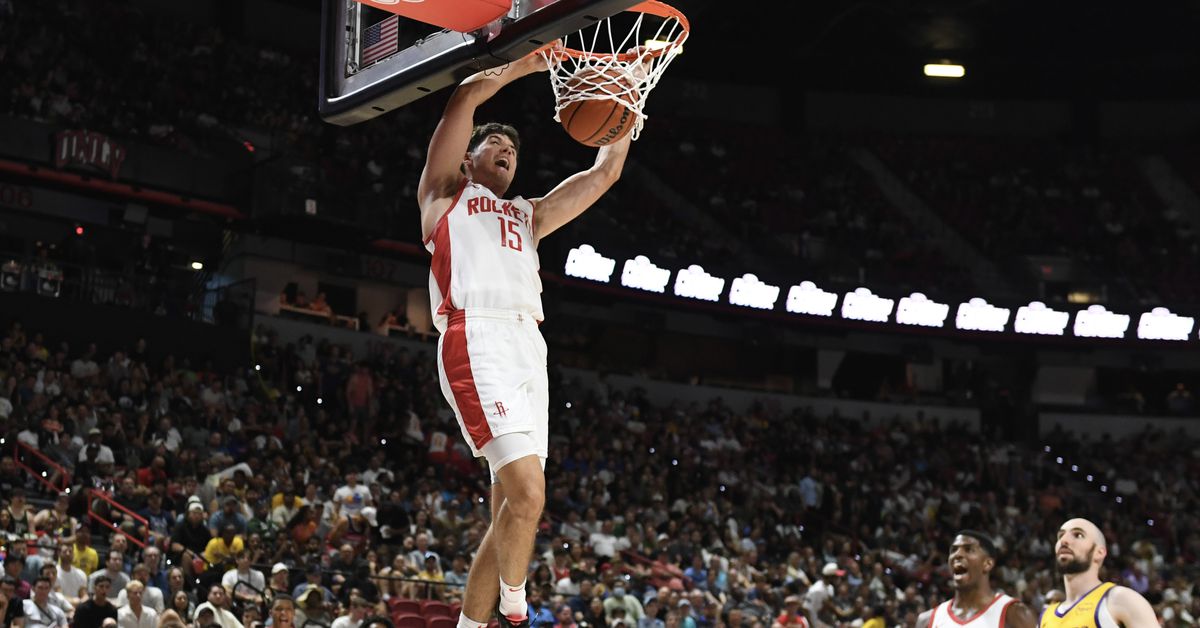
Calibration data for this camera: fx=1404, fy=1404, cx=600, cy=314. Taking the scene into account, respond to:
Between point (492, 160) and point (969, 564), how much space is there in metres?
3.65

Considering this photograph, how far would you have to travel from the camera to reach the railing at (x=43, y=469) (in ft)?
47.3

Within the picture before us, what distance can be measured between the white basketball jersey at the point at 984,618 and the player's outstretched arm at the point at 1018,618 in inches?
1.0

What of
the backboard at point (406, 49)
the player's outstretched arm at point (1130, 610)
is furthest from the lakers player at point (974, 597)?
the backboard at point (406, 49)

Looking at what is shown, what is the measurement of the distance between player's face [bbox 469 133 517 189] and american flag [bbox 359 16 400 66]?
1.70 ft

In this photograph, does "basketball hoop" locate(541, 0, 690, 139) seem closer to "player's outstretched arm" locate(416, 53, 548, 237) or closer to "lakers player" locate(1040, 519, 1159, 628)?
"player's outstretched arm" locate(416, 53, 548, 237)

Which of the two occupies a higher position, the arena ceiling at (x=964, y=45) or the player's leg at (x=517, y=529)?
the arena ceiling at (x=964, y=45)

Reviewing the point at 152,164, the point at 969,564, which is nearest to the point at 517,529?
the point at 969,564

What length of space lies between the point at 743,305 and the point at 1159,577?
30.3 feet

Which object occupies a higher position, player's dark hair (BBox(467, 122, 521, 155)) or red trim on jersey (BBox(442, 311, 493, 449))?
player's dark hair (BBox(467, 122, 521, 155))

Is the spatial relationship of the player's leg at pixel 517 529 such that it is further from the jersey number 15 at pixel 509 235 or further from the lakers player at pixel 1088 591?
the lakers player at pixel 1088 591

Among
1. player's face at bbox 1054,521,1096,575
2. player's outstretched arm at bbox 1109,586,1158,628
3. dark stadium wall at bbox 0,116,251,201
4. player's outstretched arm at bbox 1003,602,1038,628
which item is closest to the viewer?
player's outstretched arm at bbox 1109,586,1158,628

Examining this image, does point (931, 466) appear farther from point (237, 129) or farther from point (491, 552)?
point (491, 552)

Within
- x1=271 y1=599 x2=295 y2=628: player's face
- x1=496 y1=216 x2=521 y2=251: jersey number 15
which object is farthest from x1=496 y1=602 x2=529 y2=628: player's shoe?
x1=271 y1=599 x2=295 y2=628: player's face

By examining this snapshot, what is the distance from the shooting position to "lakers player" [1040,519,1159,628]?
22.7 ft
